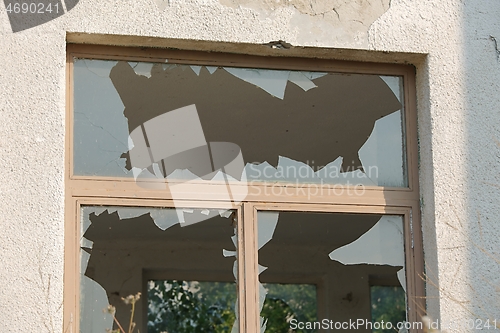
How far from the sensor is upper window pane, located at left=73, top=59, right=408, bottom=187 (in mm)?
3648

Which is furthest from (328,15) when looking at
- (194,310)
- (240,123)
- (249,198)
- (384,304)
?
(384,304)

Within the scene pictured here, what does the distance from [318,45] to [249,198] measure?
0.79 meters

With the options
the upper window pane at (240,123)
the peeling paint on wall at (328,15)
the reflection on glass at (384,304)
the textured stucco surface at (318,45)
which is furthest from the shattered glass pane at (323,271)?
the reflection on glass at (384,304)

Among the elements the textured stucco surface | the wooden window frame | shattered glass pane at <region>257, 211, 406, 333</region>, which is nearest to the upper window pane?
the wooden window frame

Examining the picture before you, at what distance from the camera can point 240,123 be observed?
160 inches

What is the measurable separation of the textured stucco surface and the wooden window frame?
0.25ft

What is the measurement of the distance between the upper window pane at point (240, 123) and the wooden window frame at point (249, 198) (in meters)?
0.04

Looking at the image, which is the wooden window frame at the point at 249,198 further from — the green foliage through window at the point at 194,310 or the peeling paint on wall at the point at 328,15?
the green foliage through window at the point at 194,310

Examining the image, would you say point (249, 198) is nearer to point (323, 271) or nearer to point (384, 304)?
→ point (323, 271)

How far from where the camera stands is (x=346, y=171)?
3.84m

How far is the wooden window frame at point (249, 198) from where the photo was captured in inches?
136

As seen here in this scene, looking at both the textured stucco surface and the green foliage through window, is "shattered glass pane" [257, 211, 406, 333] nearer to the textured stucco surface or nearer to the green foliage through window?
the green foliage through window

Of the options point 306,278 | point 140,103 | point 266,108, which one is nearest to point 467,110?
point 266,108

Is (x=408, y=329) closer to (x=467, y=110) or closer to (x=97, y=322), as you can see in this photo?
(x=467, y=110)
